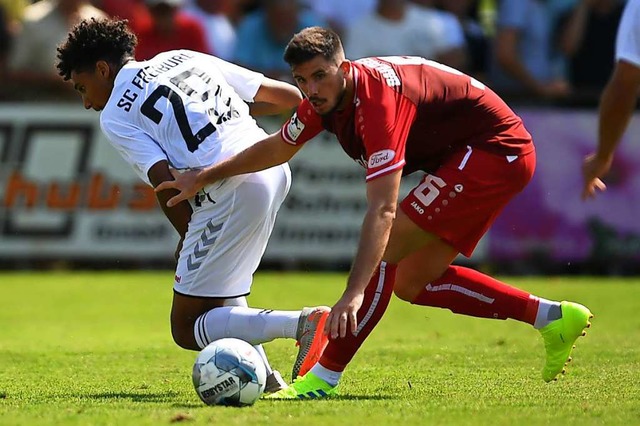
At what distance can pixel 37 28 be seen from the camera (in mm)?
16109

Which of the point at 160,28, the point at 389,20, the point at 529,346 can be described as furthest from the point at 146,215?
the point at 529,346

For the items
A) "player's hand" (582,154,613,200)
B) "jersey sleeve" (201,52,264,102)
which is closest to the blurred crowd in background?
"jersey sleeve" (201,52,264,102)

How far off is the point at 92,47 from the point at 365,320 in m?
2.43

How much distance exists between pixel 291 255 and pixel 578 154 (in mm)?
3798

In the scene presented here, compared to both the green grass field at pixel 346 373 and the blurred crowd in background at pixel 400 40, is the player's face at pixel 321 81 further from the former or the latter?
the blurred crowd in background at pixel 400 40

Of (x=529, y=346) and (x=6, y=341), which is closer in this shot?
(x=529, y=346)

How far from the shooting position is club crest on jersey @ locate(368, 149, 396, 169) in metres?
6.50

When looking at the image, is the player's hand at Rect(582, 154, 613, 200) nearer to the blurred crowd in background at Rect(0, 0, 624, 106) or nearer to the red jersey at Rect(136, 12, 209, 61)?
the blurred crowd in background at Rect(0, 0, 624, 106)

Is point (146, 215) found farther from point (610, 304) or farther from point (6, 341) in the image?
point (610, 304)

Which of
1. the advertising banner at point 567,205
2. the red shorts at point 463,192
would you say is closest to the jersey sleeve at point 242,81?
the red shorts at point 463,192

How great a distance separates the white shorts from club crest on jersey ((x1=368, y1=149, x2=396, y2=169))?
1345 mm

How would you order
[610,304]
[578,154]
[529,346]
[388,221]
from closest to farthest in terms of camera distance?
[388,221] → [529,346] → [610,304] → [578,154]

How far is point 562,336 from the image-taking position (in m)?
7.64

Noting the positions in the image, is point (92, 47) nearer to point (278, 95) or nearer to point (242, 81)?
point (242, 81)
